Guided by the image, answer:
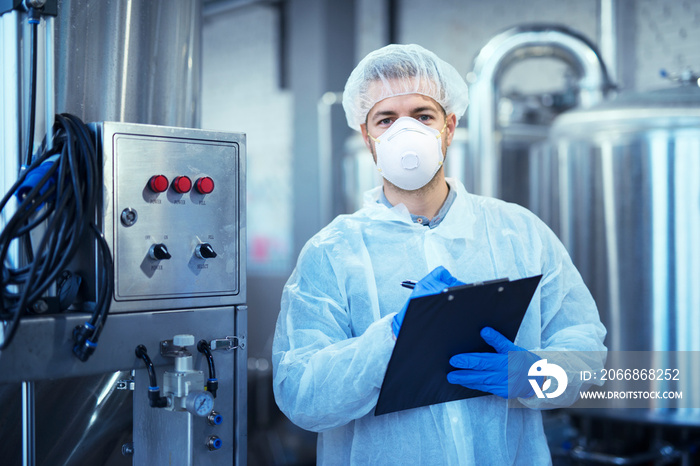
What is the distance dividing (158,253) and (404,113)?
1.77 feet

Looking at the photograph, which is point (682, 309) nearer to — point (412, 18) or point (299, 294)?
point (299, 294)

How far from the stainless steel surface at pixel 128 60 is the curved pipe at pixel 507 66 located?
1.57m

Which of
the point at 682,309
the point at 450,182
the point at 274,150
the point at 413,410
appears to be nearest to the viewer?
the point at 413,410

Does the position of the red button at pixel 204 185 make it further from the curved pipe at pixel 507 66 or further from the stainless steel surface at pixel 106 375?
the curved pipe at pixel 507 66

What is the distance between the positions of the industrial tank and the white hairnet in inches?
42.8

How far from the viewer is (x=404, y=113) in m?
1.25

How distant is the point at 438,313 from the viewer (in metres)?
1.00

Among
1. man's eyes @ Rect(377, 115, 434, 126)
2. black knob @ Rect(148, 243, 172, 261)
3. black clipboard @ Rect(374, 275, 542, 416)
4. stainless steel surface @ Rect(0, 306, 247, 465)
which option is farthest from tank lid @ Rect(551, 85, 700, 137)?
black knob @ Rect(148, 243, 172, 261)

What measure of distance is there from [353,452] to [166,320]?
418mm

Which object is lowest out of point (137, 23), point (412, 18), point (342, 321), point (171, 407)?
point (171, 407)

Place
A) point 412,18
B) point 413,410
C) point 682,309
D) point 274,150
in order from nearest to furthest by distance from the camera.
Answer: point 413,410, point 682,309, point 412,18, point 274,150

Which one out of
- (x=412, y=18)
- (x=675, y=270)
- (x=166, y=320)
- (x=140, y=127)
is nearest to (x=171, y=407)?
(x=166, y=320)

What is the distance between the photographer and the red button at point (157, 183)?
97 cm

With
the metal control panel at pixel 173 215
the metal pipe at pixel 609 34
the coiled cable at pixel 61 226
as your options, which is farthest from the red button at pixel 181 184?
the metal pipe at pixel 609 34
